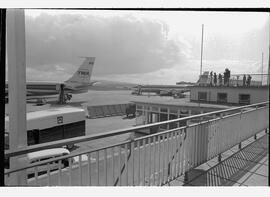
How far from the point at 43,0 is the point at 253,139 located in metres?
4.50

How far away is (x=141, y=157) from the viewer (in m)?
2.12

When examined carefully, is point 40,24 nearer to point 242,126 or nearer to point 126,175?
point 126,175

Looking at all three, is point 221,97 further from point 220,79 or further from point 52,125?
point 52,125

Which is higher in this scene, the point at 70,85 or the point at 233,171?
the point at 70,85

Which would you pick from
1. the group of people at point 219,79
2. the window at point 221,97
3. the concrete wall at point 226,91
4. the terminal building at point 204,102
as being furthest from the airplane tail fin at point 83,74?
the window at point 221,97

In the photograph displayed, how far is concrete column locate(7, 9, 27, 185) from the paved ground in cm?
159

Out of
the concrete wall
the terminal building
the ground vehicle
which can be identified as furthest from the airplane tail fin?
the ground vehicle

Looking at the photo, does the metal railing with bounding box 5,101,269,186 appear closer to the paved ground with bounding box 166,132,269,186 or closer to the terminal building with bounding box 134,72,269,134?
the paved ground with bounding box 166,132,269,186

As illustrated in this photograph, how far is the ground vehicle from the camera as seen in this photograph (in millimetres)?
7660

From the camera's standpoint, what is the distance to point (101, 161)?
196cm

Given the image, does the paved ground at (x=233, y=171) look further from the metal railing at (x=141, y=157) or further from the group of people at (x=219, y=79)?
the group of people at (x=219, y=79)

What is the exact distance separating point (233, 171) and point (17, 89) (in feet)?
8.75

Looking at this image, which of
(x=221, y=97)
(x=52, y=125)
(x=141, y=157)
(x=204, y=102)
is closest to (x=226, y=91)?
(x=221, y=97)
